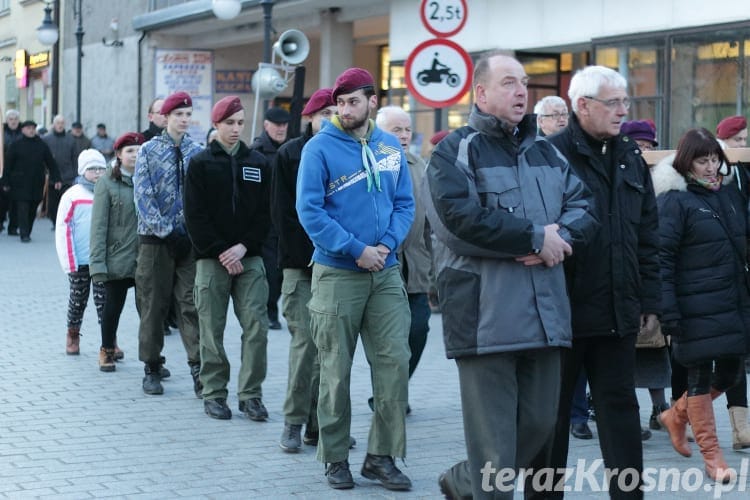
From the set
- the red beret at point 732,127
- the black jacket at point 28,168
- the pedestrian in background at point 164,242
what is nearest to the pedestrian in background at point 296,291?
the pedestrian in background at point 164,242

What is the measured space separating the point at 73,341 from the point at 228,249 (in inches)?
132

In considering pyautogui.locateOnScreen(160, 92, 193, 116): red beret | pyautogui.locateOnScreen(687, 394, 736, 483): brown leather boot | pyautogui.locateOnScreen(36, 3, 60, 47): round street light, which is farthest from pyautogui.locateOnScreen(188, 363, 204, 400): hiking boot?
pyautogui.locateOnScreen(36, 3, 60, 47): round street light

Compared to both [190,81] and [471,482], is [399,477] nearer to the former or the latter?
[471,482]

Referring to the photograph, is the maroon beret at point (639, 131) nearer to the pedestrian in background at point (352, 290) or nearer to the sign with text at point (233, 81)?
the pedestrian in background at point (352, 290)

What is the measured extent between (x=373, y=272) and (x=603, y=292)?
1439mm

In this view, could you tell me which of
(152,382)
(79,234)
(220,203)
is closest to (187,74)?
(79,234)

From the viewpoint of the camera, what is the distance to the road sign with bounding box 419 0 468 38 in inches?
474

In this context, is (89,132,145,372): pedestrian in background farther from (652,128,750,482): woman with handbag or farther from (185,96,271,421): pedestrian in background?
(652,128,750,482): woman with handbag

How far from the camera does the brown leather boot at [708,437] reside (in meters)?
6.73

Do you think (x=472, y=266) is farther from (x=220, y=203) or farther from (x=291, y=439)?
(x=220, y=203)

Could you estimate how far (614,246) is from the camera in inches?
220

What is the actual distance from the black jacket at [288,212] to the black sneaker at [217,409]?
4.33 feet

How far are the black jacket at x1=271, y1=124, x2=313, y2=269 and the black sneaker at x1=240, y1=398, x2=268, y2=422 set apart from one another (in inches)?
46.4

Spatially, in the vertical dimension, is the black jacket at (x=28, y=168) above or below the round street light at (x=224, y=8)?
below
